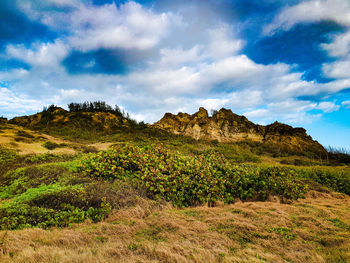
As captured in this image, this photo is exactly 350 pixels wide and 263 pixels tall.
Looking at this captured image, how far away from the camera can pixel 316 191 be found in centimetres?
1005

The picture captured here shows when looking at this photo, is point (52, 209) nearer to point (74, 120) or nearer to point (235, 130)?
point (235, 130)

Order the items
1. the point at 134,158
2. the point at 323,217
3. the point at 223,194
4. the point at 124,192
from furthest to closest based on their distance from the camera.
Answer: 1. the point at 134,158
2. the point at 223,194
3. the point at 124,192
4. the point at 323,217

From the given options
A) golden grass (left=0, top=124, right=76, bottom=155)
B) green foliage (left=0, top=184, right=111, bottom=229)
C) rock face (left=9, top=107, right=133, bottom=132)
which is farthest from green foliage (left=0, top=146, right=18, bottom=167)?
rock face (left=9, top=107, right=133, bottom=132)

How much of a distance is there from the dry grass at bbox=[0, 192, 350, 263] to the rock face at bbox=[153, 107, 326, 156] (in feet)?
116

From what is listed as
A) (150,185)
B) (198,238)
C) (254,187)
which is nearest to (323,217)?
(254,187)

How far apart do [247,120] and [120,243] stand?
159 feet

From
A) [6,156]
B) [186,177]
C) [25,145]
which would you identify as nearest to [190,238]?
[186,177]

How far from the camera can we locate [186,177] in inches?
309

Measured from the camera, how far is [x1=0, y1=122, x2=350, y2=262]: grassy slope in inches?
142

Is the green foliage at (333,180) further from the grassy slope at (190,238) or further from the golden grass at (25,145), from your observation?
the golden grass at (25,145)

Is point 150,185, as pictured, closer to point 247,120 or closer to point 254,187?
point 254,187

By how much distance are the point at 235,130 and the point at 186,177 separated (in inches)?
1601

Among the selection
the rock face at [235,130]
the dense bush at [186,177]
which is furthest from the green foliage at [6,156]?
the rock face at [235,130]

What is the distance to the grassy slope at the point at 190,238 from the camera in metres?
3.60
